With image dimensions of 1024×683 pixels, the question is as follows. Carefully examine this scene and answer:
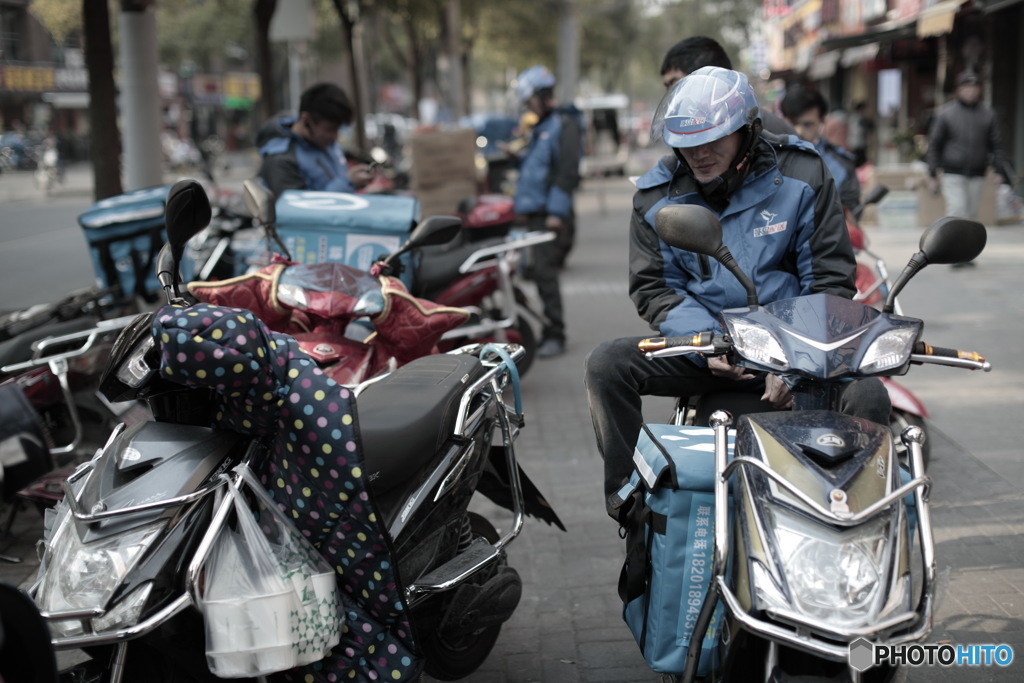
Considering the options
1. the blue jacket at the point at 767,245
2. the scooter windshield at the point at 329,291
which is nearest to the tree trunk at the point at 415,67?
the scooter windshield at the point at 329,291

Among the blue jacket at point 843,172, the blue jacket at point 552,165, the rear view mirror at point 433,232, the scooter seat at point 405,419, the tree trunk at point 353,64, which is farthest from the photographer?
the tree trunk at point 353,64

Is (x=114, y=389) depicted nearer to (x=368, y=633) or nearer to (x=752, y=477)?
(x=368, y=633)

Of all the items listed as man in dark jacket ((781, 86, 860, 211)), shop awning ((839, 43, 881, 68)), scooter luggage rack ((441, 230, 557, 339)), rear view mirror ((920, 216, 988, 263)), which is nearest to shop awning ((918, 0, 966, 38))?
shop awning ((839, 43, 881, 68))

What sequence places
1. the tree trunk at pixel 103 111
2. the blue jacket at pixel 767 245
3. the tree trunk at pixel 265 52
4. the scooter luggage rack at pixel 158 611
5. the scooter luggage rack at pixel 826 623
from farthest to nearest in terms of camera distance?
the tree trunk at pixel 265 52 → the tree trunk at pixel 103 111 → the blue jacket at pixel 767 245 → the scooter luggage rack at pixel 158 611 → the scooter luggage rack at pixel 826 623

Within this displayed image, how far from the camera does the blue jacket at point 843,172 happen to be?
6395 mm

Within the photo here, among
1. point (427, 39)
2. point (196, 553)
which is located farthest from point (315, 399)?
point (427, 39)

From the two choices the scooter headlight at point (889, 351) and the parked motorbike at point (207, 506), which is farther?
the scooter headlight at point (889, 351)

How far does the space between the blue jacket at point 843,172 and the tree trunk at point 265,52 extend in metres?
8.45

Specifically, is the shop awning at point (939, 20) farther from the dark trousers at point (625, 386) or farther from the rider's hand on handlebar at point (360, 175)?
the dark trousers at point (625, 386)

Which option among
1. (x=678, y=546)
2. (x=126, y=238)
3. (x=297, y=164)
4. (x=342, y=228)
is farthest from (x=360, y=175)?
(x=678, y=546)

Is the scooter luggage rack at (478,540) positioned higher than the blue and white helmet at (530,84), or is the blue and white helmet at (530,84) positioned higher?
the blue and white helmet at (530,84)

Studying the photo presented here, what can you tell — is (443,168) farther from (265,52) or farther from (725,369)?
(725,369)

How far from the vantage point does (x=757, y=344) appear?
271 cm

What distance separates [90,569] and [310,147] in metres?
4.82
